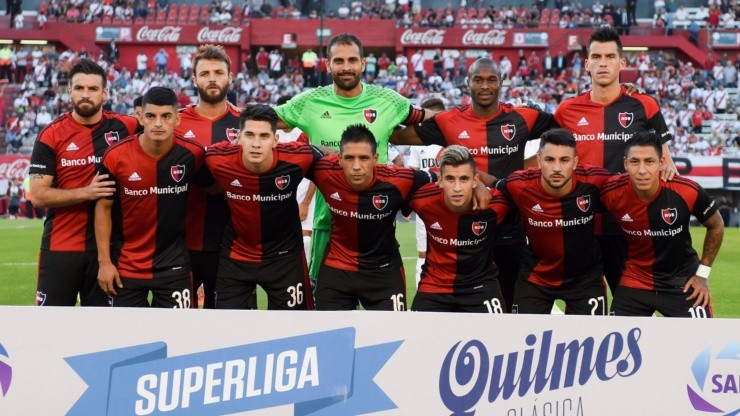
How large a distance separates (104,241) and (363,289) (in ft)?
5.70

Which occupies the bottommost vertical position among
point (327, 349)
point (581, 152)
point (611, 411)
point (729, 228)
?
point (729, 228)

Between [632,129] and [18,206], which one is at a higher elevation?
[632,129]

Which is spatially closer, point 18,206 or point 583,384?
point 583,384

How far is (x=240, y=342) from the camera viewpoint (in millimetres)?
4973

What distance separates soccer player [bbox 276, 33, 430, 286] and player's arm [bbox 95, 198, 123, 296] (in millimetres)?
1484

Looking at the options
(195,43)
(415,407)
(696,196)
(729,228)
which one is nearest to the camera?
(415,407)

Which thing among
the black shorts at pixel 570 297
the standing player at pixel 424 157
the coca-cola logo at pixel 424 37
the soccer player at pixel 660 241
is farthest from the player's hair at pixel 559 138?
the coca-cola logo at pixel 424 37

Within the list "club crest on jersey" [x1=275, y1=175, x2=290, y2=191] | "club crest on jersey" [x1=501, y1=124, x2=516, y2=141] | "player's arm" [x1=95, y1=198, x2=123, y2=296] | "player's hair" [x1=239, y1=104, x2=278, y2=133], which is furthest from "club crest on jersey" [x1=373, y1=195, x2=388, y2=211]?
"player's arm" [x1=95, y1=198, x2=123, y2=296]

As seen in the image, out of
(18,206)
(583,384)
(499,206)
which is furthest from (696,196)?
(18,206)

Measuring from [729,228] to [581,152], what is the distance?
18.7 m

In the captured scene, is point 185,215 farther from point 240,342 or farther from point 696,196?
point 696,196

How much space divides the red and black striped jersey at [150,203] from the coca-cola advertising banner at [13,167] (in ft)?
71.4

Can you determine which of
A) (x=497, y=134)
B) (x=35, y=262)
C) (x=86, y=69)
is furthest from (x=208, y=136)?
(x=35, y=262)

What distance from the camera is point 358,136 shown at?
21.4 ft
